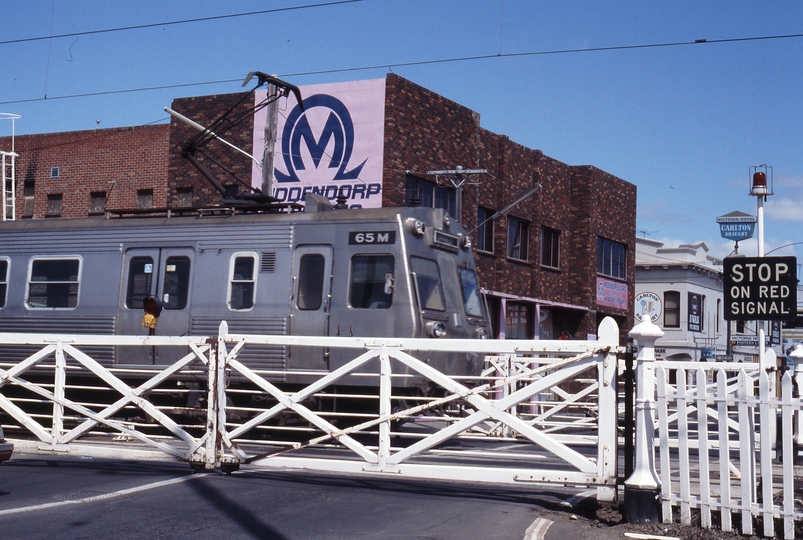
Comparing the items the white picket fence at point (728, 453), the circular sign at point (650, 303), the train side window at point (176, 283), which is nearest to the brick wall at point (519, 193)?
the train side window at point (176, 283)

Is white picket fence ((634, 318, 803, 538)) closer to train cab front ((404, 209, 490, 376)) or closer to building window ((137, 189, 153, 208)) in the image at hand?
train cab front ((404, 209, 490, 376))

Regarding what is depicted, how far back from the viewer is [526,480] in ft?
27.5

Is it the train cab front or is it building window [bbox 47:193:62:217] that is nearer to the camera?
the train cab front

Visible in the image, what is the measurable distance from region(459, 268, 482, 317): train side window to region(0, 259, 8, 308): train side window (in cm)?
762

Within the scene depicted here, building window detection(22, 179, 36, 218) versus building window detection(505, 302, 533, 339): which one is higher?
building window detection(22, 179, 36, 218)

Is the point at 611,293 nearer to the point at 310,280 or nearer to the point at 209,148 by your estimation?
the point at 209,148

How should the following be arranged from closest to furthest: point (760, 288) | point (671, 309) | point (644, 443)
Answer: point (644, 443), point (760, 288), point (671, 309)

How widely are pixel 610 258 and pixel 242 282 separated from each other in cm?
2518

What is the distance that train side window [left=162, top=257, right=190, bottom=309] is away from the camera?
A: 1533 centimetres

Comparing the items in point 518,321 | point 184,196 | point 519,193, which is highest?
point 519,193

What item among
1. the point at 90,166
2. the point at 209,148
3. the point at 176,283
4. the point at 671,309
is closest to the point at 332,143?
the point at 209,148

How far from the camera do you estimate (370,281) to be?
14.3 metres

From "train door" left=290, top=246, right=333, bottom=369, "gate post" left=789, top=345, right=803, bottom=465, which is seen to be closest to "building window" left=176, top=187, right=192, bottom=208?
"train door" left=290, top=246, right=333, bottom=369

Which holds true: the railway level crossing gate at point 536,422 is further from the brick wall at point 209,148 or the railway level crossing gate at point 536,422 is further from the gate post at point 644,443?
the brick wall at point 209,148
